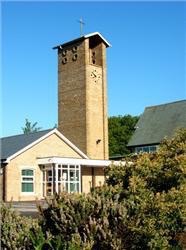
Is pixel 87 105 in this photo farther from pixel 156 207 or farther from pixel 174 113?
pixel 156 207

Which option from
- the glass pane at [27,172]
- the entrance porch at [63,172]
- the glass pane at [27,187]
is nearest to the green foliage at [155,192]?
the entrance porch at [63,172]

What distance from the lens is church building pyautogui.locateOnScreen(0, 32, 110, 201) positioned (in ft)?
105

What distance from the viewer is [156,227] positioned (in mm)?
7293

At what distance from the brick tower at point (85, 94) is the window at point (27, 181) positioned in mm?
10640

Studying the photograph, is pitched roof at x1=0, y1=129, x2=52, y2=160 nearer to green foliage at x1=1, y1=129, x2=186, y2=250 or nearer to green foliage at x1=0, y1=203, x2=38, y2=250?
green foliage at x1=0, y1=203, x2=38, y2=250

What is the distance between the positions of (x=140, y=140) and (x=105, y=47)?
10.5 m

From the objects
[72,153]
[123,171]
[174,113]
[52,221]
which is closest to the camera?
[52,221]

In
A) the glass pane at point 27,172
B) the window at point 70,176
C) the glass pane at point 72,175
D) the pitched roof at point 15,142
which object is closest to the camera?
the pitched roof at point 15,142

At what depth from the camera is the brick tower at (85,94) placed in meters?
43.5

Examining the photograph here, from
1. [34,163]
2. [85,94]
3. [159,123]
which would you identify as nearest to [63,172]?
[34,163]

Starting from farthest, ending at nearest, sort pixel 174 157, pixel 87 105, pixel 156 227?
pixel 87 105, pixel 174 157, pixel 156 227

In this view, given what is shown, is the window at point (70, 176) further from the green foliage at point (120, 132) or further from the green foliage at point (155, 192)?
the green foliage at point (120, 132)

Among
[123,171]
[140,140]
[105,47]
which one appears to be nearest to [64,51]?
[105,47]

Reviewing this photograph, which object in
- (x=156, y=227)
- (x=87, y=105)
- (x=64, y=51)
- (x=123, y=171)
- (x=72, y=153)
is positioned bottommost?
(x=156, y=227)
